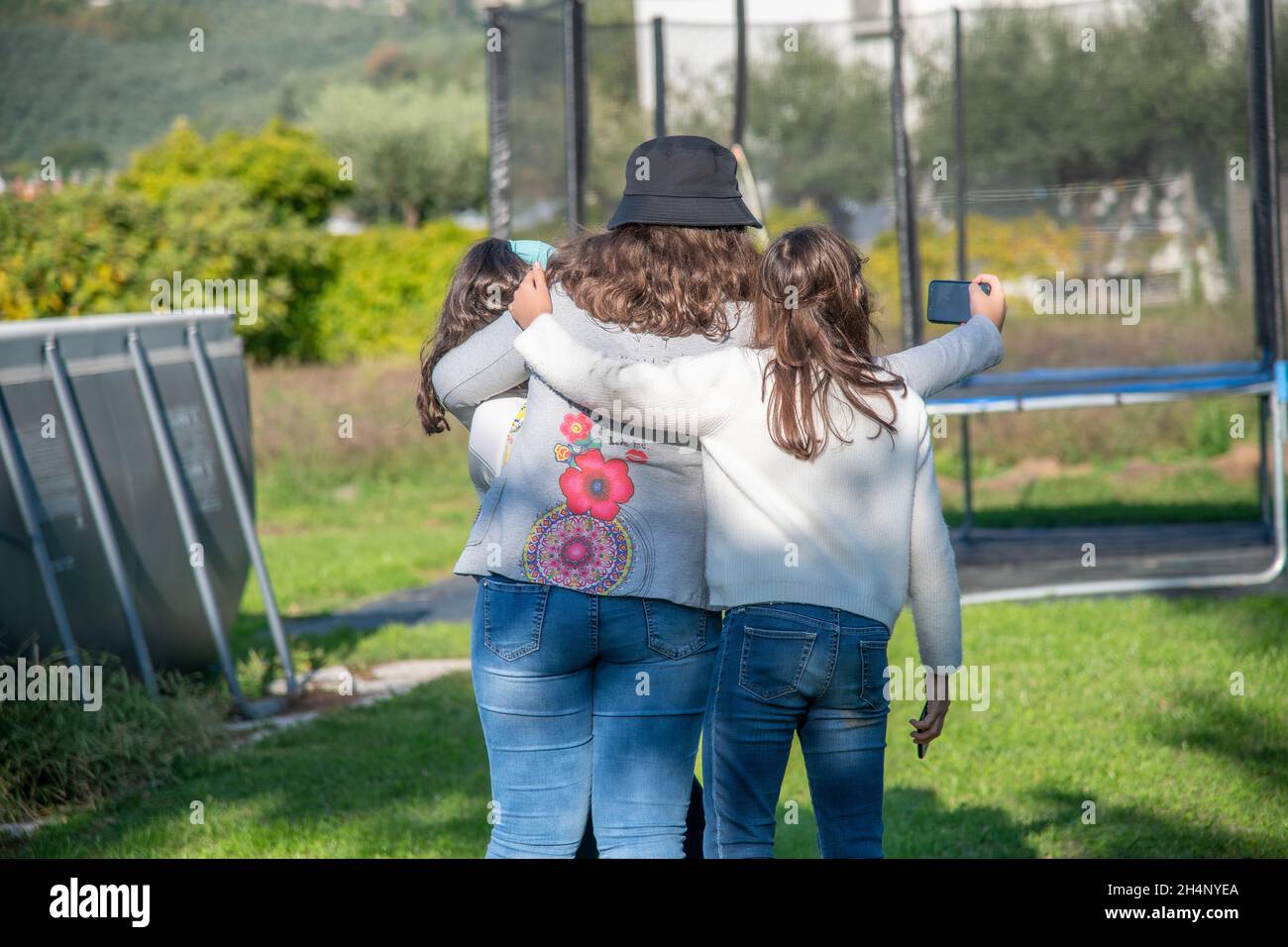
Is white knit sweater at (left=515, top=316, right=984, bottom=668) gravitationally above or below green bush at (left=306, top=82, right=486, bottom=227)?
below

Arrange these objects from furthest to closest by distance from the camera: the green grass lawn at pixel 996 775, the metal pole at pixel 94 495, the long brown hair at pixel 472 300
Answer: the metal pole at pixel 94 495 < the green grass lawn at pixel 996 775 < the long brown hair at pixel 472 300

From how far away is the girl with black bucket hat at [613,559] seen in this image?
8.29 ft

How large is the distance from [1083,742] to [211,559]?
383cm

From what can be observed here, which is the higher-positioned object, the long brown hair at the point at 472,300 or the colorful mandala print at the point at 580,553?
the long brown hair at the point at 472,300

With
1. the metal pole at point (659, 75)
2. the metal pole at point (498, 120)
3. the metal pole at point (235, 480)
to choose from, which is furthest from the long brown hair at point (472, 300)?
the metal pole at point (659, 75)

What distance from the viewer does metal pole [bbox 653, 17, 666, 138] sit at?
29.8 ft

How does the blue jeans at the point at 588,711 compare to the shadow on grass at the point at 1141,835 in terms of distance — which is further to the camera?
the shadow on grass at the point at 1141,835

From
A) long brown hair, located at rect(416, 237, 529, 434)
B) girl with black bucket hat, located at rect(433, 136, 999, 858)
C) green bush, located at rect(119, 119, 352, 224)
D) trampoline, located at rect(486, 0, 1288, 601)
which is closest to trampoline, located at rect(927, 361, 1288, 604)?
trampoline, located at rect(486, 0, 1288, 601)

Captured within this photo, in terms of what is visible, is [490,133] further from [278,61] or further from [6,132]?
[278,61]

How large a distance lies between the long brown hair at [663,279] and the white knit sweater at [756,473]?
89mm

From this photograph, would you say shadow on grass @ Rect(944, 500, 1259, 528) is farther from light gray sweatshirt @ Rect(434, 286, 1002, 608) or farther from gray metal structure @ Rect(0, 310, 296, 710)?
light gray sweatshirt @ Rect(434, 286, 1002, 608)

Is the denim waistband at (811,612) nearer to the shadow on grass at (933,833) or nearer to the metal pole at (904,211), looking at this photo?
the shadow on grass at (933,833)

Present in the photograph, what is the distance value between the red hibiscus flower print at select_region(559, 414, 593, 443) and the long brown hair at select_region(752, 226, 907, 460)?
1.12 ft

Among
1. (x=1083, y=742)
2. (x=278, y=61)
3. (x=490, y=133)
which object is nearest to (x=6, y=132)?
(x=278, y=61)
